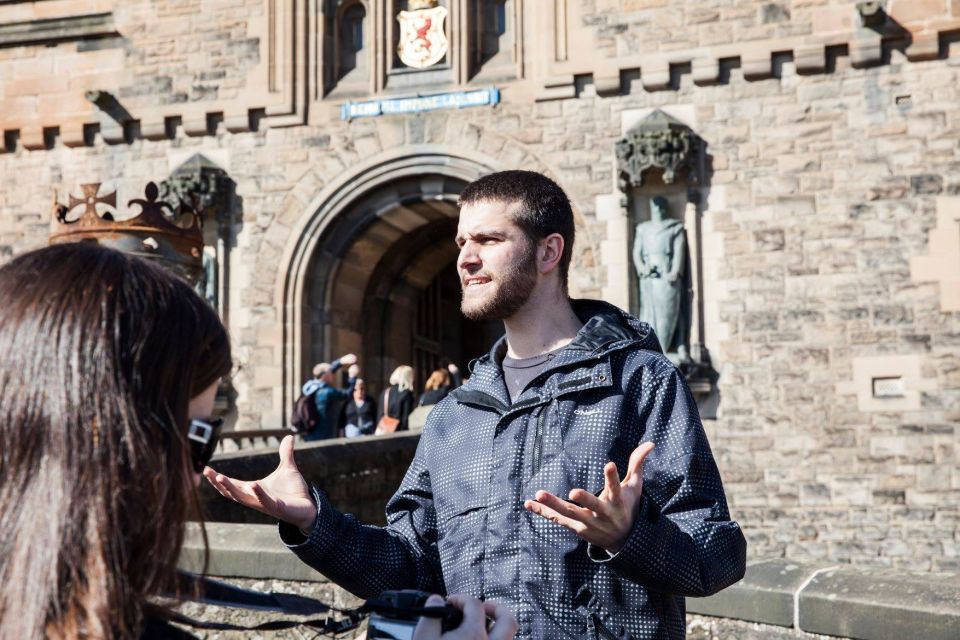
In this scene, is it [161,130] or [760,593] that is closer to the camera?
[760,593]

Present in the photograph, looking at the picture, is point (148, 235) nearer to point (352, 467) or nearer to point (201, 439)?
point (352, 467)

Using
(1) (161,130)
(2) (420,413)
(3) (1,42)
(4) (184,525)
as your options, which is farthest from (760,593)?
(3) (1,42)

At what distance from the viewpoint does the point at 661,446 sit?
241 cm

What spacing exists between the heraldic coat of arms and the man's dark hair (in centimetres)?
1172

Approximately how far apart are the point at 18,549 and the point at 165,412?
0.67ft

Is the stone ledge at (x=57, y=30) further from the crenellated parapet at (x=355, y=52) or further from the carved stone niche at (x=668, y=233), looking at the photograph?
the carved stone niche at (x=668, y=233)

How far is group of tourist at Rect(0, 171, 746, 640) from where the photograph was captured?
129 centimetres

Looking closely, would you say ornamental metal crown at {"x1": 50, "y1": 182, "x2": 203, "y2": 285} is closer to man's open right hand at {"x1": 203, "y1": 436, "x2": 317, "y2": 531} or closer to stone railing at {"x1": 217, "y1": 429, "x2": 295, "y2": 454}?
stone railing at {"x1": 217, "y1": 429, "x2": 295, "y2": 454}

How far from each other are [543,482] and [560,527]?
0.09m

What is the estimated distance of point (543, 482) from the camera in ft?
8.00

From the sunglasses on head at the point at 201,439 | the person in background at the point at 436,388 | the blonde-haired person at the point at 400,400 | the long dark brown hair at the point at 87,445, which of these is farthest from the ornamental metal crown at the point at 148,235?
the long dark brown hair at the point at 87,445

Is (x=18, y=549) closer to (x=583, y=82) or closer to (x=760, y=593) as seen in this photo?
(x=760, y=593)

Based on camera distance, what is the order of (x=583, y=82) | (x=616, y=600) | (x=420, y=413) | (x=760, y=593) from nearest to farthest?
(x=616, y=600) → (x=760, y=593) → (x=420, y=413) → (x=583, y=82)

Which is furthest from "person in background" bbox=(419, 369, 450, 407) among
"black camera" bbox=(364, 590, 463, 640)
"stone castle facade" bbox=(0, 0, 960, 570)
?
"black camera" bbox=(364, 590, 463, 640)
